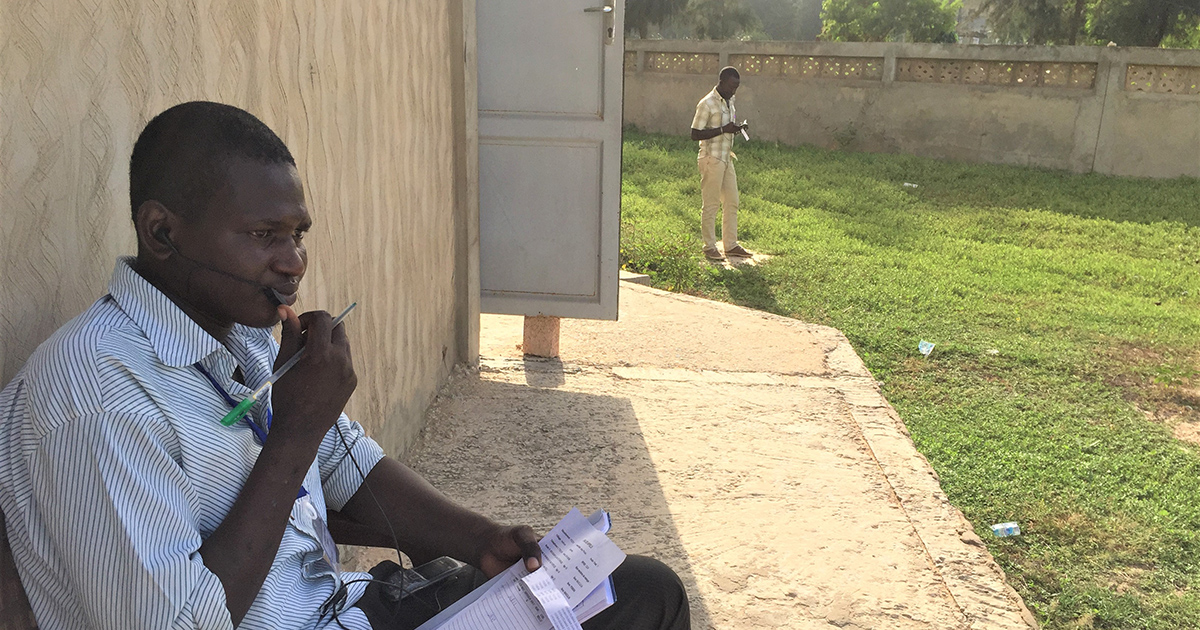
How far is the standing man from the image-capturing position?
870 cm

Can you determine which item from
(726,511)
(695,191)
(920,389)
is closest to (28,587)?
(726,511)

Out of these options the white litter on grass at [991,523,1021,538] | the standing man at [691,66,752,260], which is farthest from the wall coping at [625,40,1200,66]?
the white litter on grass at [991,523,1021,538]

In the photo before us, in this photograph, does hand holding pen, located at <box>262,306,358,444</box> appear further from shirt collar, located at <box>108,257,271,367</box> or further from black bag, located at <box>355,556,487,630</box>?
black bag, located at <box>355,556,487,630</box>

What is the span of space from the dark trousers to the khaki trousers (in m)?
7.12

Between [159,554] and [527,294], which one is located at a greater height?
[159,554]

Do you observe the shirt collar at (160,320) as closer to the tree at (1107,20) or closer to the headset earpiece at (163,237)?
the headset earpiece at (163,237)

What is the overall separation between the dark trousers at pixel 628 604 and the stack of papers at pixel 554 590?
0.05m

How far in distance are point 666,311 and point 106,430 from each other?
204 inches

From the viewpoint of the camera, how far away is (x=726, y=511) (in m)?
3.60

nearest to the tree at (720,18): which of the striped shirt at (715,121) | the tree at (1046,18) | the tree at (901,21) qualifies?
the tree at (901,21)

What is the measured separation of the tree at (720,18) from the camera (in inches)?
1515

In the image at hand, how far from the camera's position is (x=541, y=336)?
17.2 ft

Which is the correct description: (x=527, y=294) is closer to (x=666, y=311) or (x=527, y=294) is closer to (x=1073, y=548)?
(x=666, y=311)

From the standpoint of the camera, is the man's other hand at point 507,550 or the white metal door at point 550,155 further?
the white metal door at point 550,155
